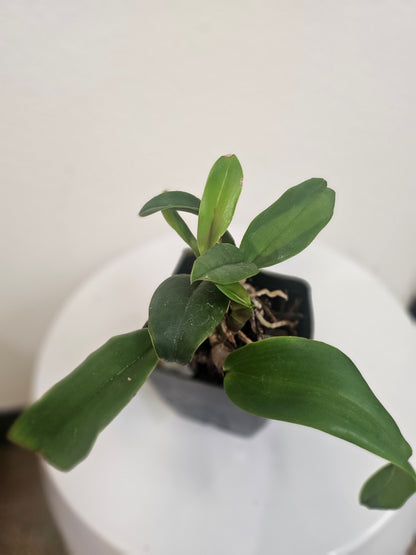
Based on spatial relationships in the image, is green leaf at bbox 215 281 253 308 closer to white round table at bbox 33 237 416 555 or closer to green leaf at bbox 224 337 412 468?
green leaf at bbox 224 337 412 468

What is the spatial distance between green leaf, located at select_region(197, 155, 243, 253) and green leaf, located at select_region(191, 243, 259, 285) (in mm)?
36

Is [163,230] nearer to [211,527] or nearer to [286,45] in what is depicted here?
[286,45]

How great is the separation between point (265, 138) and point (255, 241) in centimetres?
34

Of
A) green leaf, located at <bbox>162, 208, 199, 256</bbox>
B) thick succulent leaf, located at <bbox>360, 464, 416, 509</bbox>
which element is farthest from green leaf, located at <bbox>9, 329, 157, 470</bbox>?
thick succulent leaf, located at <bbox>360, 464, 416, 509</bbox>

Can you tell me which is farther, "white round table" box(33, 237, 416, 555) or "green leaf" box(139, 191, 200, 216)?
"white round table" box(33, 237, 416, 555)

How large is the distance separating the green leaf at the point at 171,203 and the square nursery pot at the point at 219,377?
91 millimetres

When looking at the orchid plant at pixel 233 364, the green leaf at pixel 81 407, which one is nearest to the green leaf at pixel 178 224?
the orchid plant at pixel 233 364

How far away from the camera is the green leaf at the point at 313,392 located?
0.28 m

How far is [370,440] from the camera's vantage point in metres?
0.28

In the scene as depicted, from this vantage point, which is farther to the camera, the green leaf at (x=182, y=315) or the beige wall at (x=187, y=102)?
the beige wall at (x=187, y=102)

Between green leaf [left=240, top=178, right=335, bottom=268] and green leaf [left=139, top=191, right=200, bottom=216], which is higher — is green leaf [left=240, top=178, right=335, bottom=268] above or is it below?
below

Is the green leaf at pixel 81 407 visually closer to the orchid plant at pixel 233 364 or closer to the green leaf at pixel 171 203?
the orchid plant at pixel 233 364

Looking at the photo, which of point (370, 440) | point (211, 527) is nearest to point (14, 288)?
point (211, 527)

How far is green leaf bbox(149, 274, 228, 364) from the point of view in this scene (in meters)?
0.29
